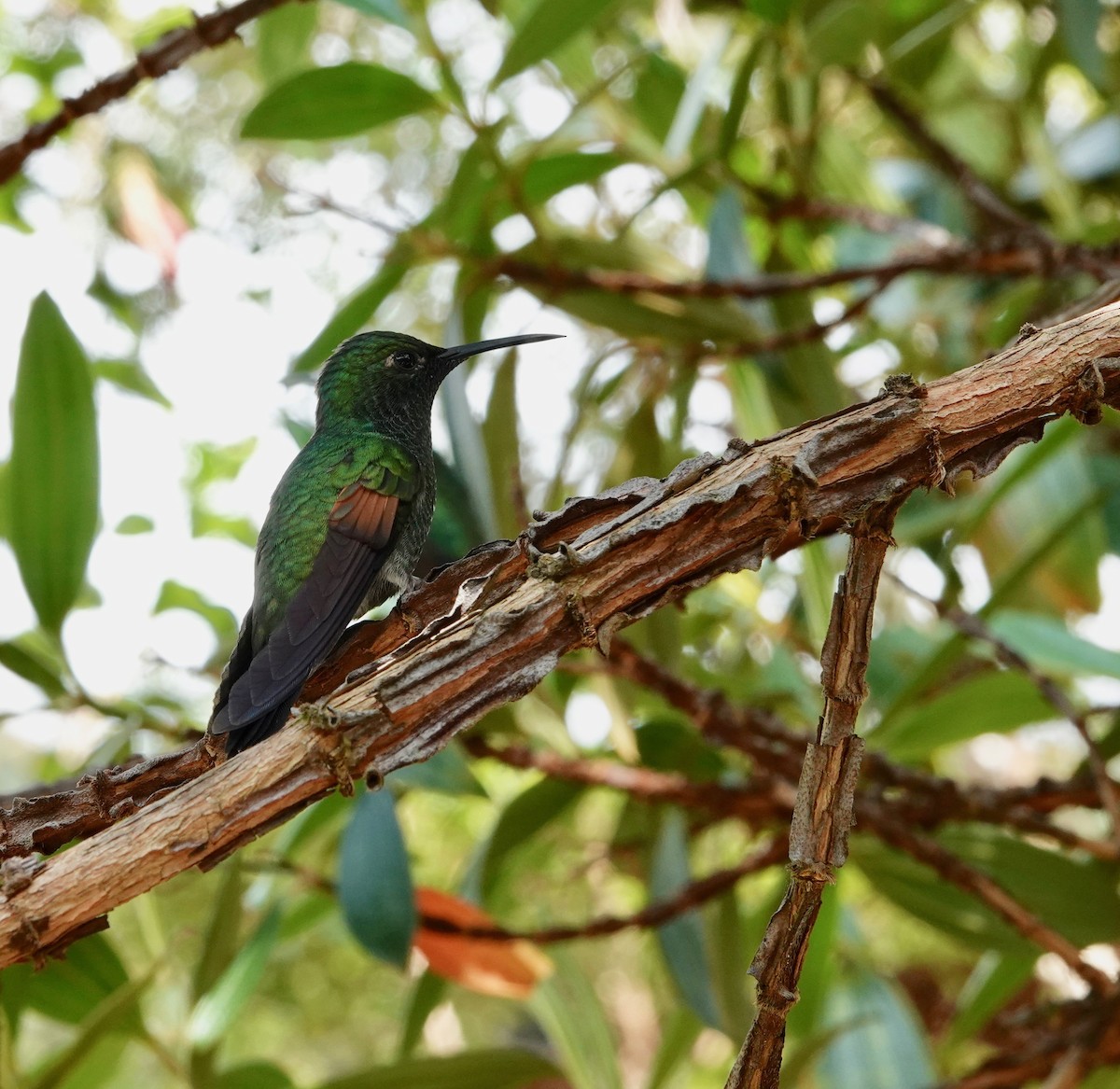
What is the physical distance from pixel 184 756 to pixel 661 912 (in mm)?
1131

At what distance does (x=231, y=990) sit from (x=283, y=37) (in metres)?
2.20

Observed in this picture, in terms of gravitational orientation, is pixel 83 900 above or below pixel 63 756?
below

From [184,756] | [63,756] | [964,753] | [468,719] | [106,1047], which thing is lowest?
[468,719]

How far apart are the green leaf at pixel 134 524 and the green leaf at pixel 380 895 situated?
147cm

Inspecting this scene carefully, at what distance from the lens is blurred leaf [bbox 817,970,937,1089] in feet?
8.47

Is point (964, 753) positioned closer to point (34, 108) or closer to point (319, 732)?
point (34, 108)

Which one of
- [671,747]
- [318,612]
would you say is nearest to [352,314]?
[671,747]

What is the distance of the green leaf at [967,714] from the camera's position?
2.37 meters

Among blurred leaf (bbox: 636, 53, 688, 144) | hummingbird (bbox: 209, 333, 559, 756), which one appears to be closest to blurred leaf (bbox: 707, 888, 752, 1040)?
hummingbird (bbox: 209, 333, 559, 756)

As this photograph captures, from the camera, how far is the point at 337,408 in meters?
2.38

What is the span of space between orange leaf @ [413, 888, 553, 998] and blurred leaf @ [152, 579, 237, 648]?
39.4 inches

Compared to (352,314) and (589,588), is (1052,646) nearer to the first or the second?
(352,314)

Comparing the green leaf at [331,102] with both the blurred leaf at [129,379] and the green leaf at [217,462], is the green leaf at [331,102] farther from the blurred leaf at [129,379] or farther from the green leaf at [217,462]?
the green leaf at [217,462]

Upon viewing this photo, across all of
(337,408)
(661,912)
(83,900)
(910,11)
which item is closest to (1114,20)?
(910,11)
